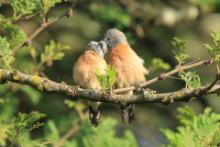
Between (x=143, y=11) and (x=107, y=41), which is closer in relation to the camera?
(x=107, y=41)

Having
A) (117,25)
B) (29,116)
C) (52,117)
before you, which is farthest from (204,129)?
(52,117)

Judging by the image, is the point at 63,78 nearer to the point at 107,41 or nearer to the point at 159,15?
the point at 159,15

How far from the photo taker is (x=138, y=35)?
1077 cm

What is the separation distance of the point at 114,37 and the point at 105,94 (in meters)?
2.91

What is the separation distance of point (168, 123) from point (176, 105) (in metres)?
0.40

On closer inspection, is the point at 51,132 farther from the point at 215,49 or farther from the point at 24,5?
the point at 215,49

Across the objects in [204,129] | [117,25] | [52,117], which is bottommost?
[204,129]

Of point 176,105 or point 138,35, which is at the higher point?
point 138,35

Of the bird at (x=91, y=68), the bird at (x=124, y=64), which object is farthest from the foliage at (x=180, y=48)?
the bird at (x=91, y=68)

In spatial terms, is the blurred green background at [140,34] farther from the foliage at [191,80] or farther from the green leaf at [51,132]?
the foliage at [191,80]

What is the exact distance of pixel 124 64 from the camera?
22.3 feet

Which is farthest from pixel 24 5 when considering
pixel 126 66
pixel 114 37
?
pixel 114 37

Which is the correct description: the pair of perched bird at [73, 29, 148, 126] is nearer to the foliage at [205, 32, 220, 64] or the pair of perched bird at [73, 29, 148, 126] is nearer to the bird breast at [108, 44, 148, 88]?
the bird breast at [108, 44, 148, 88]

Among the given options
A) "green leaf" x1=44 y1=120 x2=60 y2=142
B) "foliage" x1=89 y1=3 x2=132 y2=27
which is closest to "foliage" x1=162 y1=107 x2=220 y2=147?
"green leaf" x1=44 y1=120 x2=60 y2=142
